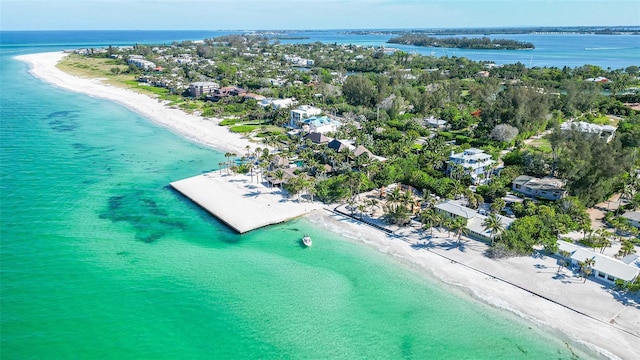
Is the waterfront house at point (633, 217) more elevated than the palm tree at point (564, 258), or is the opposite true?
the waterfront house at point (633, 217)

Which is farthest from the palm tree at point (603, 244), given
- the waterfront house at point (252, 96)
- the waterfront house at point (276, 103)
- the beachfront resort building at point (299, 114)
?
the waterfront house at point (252, 96)

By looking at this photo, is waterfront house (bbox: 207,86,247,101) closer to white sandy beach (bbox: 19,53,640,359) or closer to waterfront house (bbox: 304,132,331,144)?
waterfront house (bbox: 304,132,331,144)

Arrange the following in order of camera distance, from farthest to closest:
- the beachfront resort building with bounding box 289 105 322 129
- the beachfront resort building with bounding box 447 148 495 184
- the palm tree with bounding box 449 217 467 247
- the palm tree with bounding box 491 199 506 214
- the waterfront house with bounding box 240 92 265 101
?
the waterfront house with bounding box 240 92 265 101, the beachfront resort building with bounding box 289 105 322 129, the beachfront resort building with bounding box 447 148 495 184, the palm tree with bounding box 491 199 506 214, the palm tree with bounding box 449 217 467 247

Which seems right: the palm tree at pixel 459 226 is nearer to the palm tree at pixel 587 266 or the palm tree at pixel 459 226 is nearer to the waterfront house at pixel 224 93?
the palm tree at pixel 587 266

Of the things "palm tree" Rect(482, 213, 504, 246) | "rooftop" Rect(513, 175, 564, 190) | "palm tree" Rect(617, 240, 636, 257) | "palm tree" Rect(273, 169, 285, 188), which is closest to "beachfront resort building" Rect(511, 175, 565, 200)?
"rooftop" Rect(513, 175, 564, 190)

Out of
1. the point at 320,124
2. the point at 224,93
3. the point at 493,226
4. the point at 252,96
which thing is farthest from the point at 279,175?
the point at 224,93

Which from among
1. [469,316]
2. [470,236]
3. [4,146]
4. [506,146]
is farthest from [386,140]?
[4,146]
